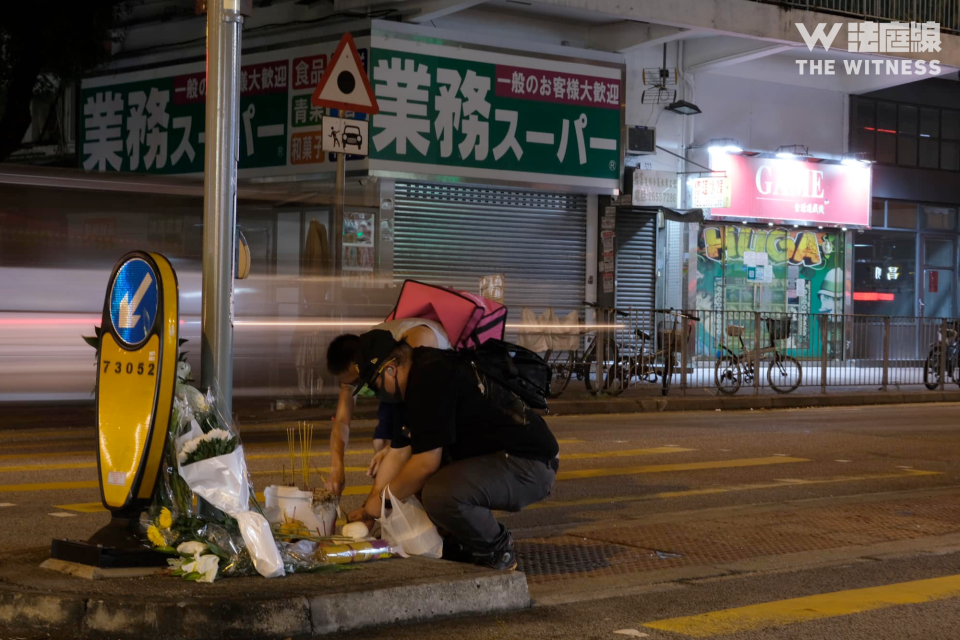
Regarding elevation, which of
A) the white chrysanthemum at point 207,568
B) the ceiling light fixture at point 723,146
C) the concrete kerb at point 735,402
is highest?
the ceiling light fixture at point 723,146

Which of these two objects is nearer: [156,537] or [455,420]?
[156,537]

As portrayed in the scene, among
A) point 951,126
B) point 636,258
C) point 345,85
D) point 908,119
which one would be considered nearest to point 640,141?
point 636,258

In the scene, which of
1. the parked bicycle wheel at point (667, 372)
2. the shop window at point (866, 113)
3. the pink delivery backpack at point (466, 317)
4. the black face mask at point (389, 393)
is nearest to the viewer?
the black face mask at point (389, 393)

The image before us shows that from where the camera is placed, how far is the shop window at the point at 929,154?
86.0 ft

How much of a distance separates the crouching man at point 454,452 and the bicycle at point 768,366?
1323 centimetres

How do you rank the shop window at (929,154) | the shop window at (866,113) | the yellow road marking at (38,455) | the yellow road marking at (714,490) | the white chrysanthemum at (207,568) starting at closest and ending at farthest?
the white chrysanthemum at (207,568), the yellow road marking at (714,490), the yellow road marking at (38,455), the shop window at (866,113), the shop window at (929,154)

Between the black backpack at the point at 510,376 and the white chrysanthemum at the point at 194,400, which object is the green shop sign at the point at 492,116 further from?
the white chrysanthemum at the point at 194,400

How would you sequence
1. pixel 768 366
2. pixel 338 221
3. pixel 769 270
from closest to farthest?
pixel 338 221
pixel 768 366
pixel 769 270

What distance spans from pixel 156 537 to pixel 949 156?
24.5m

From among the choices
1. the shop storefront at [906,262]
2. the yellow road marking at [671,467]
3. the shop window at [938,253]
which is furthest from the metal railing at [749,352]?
the yellow road marking at [671,467]

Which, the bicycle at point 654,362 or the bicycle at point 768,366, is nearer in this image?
the bicycle at point 654,362

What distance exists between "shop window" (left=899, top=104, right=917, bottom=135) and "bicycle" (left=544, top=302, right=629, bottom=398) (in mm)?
11253

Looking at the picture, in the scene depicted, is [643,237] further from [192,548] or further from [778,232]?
[192,548]

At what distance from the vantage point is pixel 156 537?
5.38 metres
